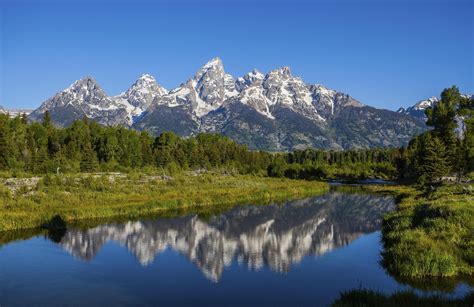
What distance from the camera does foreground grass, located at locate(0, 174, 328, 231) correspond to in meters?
53.4

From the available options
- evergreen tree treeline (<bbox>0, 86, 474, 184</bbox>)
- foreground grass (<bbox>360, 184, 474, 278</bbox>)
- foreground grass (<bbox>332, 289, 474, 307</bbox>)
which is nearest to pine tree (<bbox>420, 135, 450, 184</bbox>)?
evergreen tree treeline (<bbox>0, 86, 474, 184</bbox>)

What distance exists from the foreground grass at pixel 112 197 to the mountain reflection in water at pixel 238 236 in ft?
19.7

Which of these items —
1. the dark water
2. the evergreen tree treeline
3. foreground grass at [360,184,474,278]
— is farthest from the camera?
the evergreen tree treeline

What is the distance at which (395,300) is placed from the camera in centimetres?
2345

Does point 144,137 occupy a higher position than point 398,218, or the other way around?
point 144,137

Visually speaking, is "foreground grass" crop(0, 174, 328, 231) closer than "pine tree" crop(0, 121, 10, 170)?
Yes

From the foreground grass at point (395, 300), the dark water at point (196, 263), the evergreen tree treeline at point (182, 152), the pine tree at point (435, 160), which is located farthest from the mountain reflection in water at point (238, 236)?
the evergreen tree treeline at point (182, 152)

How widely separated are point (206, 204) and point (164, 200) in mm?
8652

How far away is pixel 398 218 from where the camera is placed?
48.6 metres

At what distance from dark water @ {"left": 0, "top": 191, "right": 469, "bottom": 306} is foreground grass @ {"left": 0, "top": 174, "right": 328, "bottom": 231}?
5.25 meters

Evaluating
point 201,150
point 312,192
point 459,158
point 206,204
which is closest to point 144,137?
point 201,150

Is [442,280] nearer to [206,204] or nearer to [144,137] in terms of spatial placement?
[206,204]

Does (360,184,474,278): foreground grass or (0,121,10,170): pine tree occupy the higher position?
(0,121,10,170): pine tree

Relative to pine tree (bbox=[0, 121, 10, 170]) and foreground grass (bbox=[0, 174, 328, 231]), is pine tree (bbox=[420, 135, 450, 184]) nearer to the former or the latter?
foreground grass (bbox=[0, 174, 328, 231])
